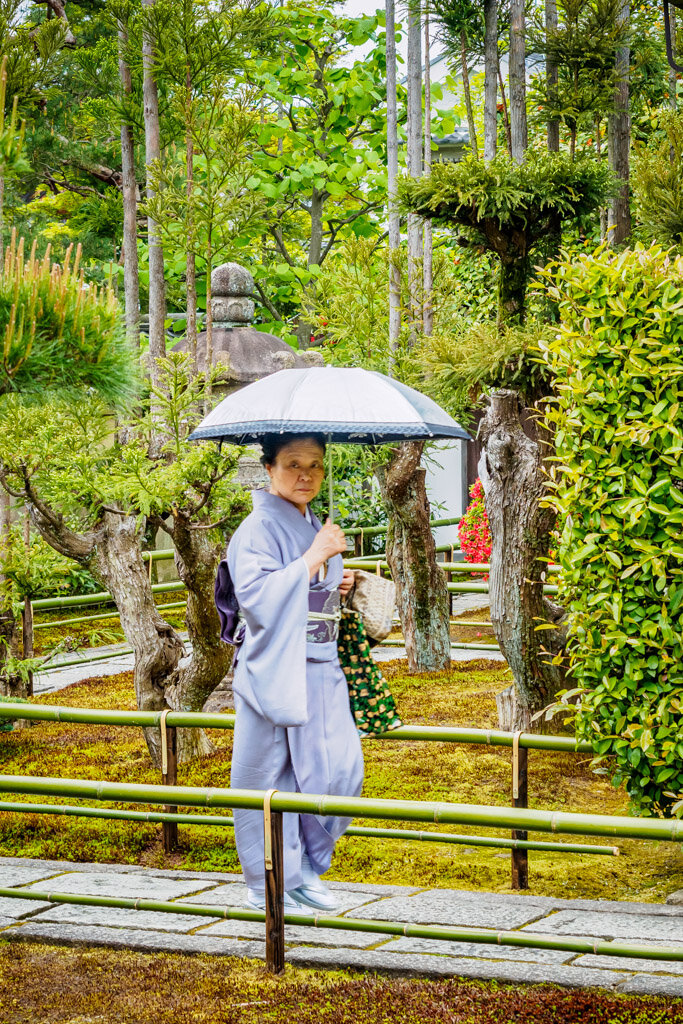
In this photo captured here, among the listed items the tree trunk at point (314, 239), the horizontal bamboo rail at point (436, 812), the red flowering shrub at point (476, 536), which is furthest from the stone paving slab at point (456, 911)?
the tree trunk at point (314, 239)

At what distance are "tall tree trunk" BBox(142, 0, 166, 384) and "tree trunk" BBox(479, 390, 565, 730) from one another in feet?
7.07

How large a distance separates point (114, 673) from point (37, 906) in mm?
5193

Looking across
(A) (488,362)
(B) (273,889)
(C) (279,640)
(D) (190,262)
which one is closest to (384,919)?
(B) (273,889)

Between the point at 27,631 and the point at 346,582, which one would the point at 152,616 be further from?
the point at 346,582

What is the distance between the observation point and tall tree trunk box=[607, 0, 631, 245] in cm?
738

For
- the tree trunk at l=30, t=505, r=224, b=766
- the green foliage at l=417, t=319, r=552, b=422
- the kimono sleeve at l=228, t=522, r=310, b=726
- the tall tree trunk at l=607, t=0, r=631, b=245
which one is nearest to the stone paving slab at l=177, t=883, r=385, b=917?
the kimono sleeve at l=228, t=522, r=310, b=726

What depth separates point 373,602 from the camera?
416 cm

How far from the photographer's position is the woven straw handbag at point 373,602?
4.16m

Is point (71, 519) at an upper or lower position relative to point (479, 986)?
upper

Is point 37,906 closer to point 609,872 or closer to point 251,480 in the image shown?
point 609,872

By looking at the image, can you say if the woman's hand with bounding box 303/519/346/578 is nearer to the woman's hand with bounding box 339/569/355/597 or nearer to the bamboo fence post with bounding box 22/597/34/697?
the woman's hand with bounding box 339/569/355/597

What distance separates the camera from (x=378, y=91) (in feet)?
51.3

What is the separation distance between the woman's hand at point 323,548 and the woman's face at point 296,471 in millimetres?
177

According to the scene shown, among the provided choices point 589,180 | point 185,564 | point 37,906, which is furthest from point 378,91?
point 37,906
